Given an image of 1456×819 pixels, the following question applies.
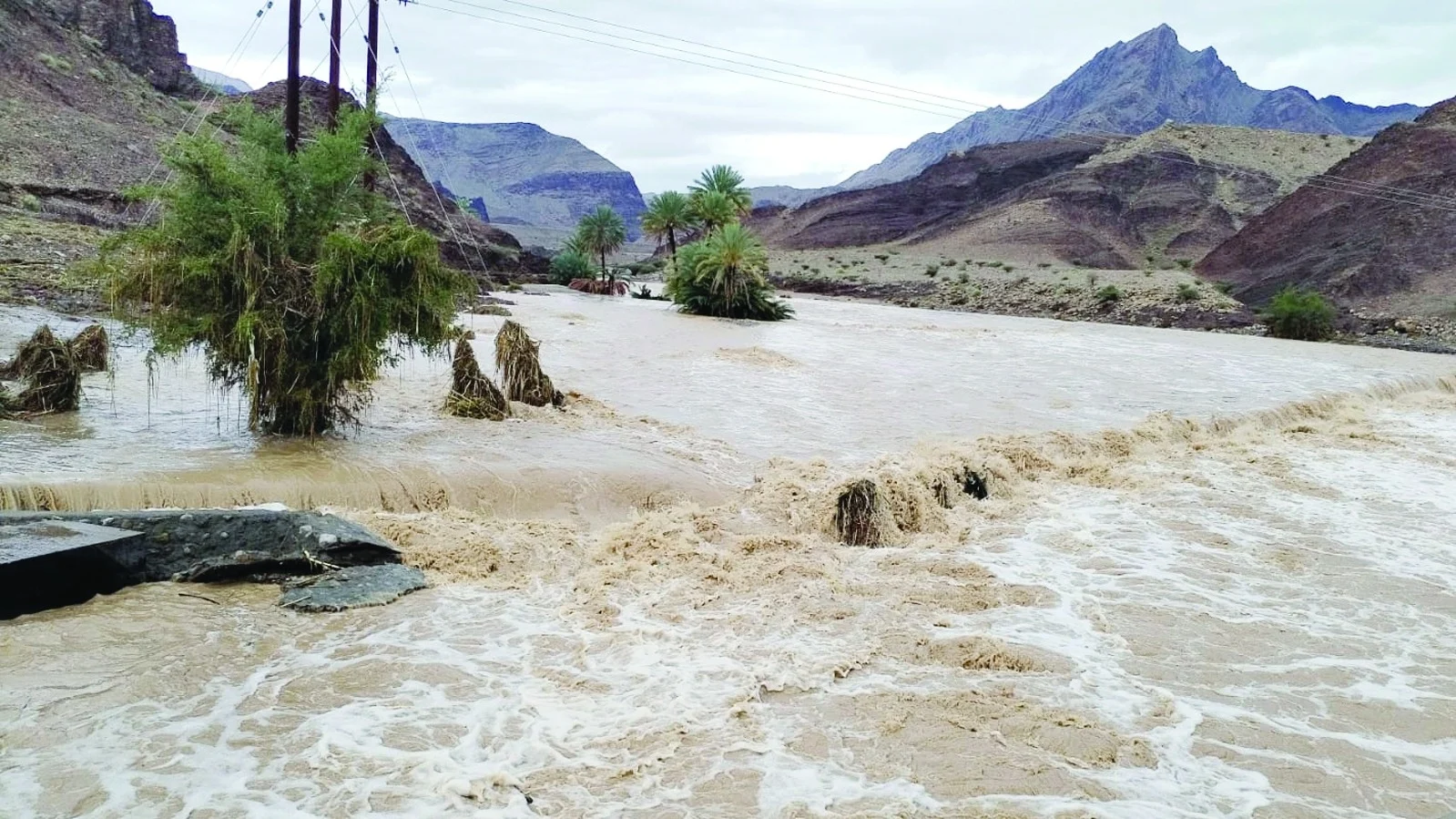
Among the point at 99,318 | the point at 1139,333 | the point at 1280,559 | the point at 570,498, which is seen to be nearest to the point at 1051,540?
the point at 1280,559

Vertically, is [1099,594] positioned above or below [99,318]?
below

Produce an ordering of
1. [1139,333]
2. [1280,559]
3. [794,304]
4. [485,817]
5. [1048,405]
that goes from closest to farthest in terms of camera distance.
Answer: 1. [485,817]
2. [1280,559]
3. [1048,405]
4. [1139,333]
5. [794,304]

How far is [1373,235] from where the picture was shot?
4600cm

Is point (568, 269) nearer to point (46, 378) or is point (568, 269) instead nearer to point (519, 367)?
point (519, 367)

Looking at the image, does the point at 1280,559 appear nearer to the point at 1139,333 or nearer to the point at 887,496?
the point at 887,496

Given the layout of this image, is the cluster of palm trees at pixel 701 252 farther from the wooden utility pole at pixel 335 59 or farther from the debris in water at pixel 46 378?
the debris in water at pixel 46 378

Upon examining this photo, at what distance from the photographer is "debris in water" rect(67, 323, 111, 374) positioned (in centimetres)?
1177

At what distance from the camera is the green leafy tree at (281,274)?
9203mm

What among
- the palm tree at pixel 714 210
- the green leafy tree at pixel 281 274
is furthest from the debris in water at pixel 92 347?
the palm tree at pixel 714 210

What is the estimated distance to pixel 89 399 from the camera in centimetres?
1122

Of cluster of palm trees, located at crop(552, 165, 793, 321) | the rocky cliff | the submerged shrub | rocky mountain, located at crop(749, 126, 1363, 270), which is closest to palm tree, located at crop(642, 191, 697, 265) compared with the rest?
cluster of palm trees, located at crop(552, 165, 793, 321)

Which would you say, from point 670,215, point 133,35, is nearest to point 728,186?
point 670,215

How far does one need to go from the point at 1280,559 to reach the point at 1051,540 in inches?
81.5

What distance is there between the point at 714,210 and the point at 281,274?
164 feet
